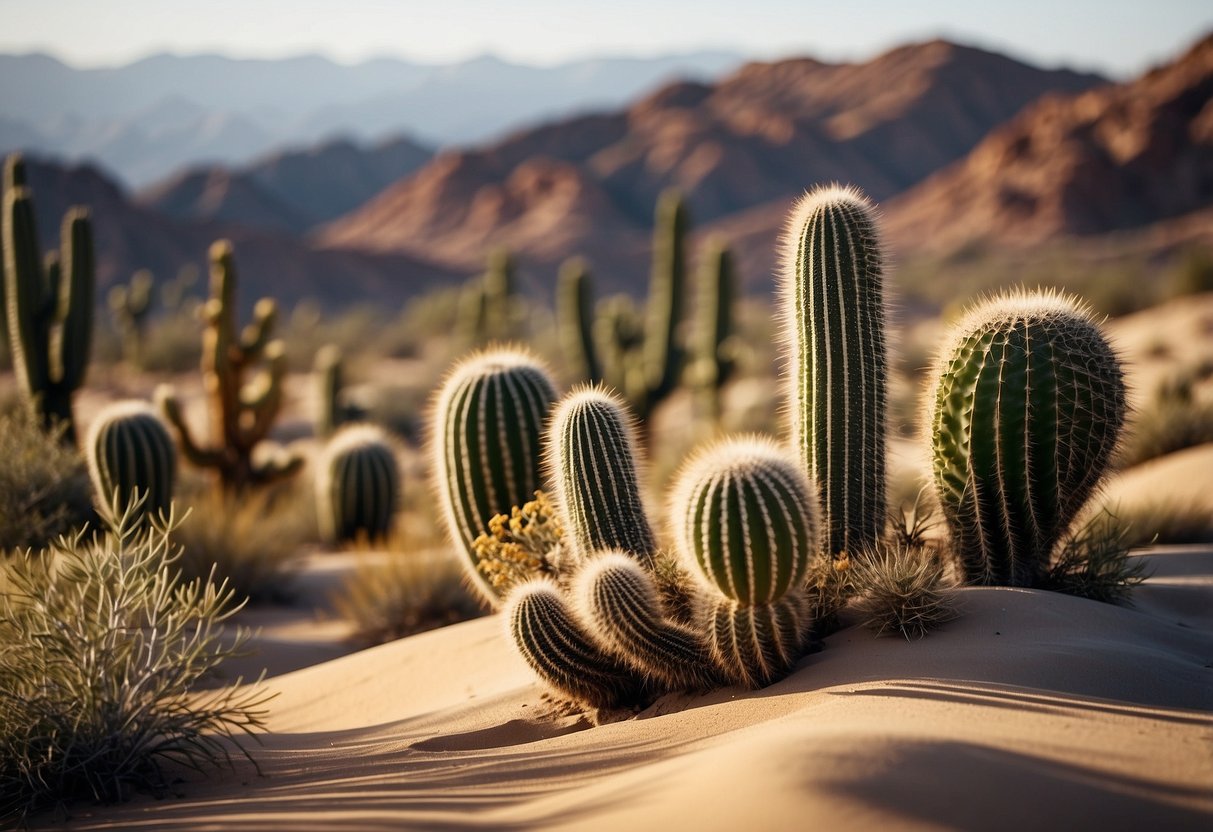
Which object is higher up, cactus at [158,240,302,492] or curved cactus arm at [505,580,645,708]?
cactus at [158,240,302,492]

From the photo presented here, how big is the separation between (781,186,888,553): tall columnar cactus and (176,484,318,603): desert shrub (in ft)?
17.5

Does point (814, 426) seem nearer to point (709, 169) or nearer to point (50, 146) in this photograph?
point (709, 169)

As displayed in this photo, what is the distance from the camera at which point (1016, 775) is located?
3.55 metres

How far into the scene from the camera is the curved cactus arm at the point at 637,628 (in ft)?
16.6

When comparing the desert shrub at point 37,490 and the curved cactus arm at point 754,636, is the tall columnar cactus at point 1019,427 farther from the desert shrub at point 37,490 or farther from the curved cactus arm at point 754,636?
the desert shrub at point 37,490

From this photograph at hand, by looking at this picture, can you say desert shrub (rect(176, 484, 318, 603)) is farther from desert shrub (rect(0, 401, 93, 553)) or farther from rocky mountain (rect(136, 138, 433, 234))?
rocky mountain (rect(136, 138, 433, 234))

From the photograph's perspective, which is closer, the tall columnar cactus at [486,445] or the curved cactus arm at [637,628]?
the curved cactus arm at [637,628]

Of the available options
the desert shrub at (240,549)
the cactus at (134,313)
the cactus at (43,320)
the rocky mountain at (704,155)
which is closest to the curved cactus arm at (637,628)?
the desert shrub at (240,549)

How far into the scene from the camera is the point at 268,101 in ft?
509

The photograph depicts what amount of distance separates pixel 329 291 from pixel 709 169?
22743 millimetres

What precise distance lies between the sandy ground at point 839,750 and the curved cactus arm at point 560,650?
16cm

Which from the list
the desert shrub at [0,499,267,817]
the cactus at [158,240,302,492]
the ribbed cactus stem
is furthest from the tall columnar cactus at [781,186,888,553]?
the cactus at [158,240,302,492]

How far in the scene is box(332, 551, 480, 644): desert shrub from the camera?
29.9 ft

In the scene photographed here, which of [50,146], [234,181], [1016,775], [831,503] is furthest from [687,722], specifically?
[50,146]
